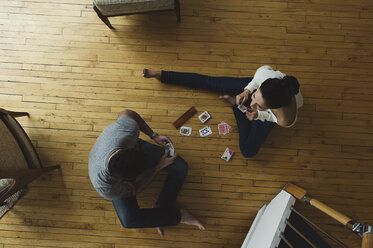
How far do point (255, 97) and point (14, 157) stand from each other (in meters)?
2.07

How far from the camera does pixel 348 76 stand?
2.74 meters

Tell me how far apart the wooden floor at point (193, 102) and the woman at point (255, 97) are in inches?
5.5

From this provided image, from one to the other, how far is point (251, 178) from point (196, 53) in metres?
1.50

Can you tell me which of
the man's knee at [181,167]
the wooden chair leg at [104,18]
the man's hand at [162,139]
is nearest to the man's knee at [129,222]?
the man's knee at [181,167]

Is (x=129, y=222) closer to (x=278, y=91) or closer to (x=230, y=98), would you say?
(x=230, y=98)

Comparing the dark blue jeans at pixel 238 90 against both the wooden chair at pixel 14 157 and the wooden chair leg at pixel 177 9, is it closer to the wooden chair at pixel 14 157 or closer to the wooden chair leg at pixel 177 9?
the wooden chair leg at pixel 177 9

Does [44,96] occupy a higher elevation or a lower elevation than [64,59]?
lower

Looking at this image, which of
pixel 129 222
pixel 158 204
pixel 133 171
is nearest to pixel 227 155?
pixel 158 204

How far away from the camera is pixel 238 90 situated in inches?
100

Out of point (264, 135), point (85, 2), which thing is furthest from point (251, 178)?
point (85, 2)

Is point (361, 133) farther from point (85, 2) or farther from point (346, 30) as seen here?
point (85, 2)

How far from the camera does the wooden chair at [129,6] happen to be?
233 centimetres

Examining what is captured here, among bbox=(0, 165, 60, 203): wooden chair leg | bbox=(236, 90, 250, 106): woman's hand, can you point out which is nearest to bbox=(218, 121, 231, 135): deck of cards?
bbox=(236, 90, 250, 106): woman's hand

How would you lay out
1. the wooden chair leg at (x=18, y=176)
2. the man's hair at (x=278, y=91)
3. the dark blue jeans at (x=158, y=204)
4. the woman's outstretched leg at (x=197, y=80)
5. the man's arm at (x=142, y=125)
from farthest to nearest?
1. the woman's outstretched leg at (x=197, y=80)
2. the dark blue jeans at (x=158, y=204)
3. the man's arm at (x=142, y=125)
4. the wooden chair leg at (x=18, y=176)
5. the man's hair at (x=278, y=91)
